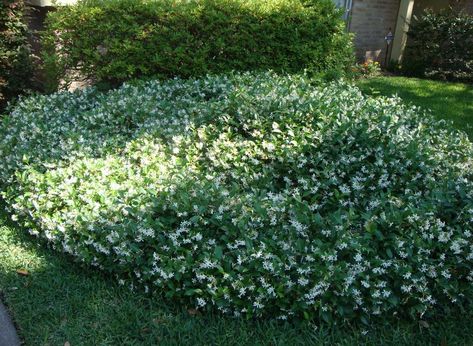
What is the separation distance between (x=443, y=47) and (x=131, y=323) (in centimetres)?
912

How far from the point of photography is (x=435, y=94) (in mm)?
8102

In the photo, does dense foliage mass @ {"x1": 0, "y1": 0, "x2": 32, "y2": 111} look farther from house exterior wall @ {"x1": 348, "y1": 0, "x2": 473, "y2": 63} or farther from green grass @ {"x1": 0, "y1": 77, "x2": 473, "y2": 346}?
house exterior wall @ {"x1": 348, "y1": 0, "x2": 473, "y2": 63}

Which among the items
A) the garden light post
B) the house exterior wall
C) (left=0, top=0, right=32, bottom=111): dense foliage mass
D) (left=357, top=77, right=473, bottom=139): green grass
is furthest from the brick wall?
(left=0, top=0, right=32, bottom=111): dense foliage mass

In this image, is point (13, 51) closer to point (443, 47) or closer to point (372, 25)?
point (443, 47)

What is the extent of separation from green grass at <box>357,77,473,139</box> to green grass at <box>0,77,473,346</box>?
4142 mm

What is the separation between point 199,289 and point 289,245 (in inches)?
22.9

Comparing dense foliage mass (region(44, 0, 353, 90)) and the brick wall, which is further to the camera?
the brick wall

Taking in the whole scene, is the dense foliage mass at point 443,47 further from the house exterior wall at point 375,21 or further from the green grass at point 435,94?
the house exterior wall at point 375,21

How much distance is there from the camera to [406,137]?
4.02m

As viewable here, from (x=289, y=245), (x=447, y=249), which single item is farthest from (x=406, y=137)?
(x=289, y=245)

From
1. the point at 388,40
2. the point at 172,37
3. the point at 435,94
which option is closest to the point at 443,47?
the point at 388,40

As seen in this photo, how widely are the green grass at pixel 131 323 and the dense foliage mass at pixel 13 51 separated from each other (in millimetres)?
3441

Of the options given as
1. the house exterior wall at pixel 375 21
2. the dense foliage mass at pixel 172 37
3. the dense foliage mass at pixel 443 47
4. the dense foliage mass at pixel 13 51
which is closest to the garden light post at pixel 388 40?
the house exterior wall at pixel 375 21

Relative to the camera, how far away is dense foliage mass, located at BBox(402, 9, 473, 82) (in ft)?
31.1
